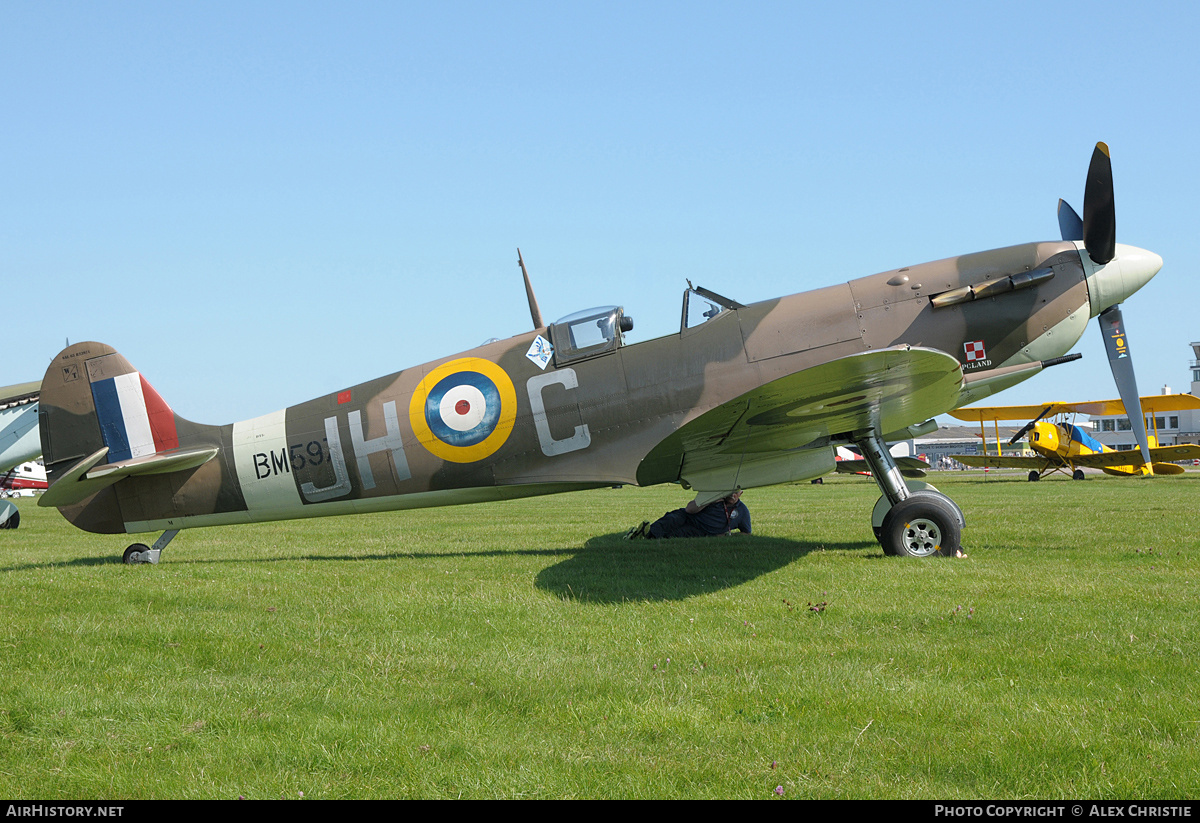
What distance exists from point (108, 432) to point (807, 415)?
7334 millimetres

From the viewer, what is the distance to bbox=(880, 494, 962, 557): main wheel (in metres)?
7.44

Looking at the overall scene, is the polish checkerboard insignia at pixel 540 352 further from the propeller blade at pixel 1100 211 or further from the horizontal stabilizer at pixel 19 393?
the horizontal stabilizer at pixel 19 393

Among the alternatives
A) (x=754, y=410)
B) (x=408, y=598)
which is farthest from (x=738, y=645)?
(x=408, y=598)

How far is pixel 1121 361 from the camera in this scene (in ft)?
28.4

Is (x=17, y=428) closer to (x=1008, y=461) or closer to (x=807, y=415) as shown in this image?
(x=807, y=415)

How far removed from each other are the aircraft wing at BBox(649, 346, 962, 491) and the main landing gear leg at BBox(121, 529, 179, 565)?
221 inches

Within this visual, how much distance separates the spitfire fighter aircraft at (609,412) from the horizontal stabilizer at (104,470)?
0.03m

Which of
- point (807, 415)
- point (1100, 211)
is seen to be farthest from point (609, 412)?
point (1100, 211)

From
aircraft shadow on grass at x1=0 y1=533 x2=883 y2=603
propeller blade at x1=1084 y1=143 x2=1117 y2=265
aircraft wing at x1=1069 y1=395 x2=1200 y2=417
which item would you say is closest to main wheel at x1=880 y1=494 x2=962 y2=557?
aircraft shadow on grass at x1=0 y1=533 x2=883 y2=603

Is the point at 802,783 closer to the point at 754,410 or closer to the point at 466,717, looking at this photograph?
the point at 466,717

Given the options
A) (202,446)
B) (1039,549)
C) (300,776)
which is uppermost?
(202,446)

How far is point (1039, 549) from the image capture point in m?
8.12

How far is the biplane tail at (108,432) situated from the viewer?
8789mm

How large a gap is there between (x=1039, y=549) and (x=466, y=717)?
268 inches
